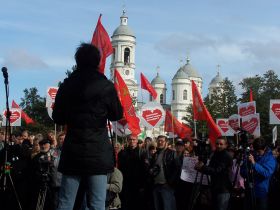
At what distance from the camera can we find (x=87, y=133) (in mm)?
5098

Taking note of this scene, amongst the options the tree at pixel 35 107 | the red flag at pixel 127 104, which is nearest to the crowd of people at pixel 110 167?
Result: the red flag at pixel 127 104

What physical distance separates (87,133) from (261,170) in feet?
18.3

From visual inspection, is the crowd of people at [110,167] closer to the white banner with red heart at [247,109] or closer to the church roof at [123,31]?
the white banner with red heart at [247,109]

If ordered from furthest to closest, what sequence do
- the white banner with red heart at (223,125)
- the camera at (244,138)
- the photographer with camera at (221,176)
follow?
the white banner with red heart at (223,125) < the photographer with camera at (221,176) < the camera at (244,138)

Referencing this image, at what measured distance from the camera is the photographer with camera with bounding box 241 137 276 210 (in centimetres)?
998

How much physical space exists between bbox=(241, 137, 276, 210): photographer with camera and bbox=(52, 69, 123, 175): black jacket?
5.21m

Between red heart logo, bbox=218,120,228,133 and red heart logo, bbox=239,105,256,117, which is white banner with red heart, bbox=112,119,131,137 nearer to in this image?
red heart logo, bbox=239,105,256,117

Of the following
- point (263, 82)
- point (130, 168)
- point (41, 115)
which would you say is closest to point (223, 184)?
point (130, 168)

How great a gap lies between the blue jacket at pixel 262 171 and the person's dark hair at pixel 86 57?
507 cm

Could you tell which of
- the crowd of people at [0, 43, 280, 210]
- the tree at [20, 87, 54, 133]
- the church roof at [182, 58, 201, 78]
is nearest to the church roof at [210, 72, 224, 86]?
the church roof at [182, 58, 201, 78]

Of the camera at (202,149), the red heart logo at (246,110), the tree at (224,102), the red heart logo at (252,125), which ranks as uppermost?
the tree at (224,102)

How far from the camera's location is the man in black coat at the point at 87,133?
200 inches

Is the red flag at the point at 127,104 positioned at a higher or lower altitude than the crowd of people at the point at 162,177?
higher

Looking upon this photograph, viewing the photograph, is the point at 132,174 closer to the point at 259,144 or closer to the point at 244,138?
the point at 259,144
